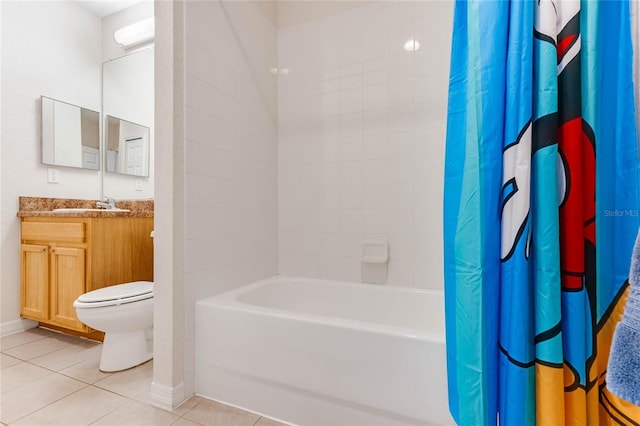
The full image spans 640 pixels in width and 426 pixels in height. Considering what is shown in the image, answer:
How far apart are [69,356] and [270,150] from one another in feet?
5.96

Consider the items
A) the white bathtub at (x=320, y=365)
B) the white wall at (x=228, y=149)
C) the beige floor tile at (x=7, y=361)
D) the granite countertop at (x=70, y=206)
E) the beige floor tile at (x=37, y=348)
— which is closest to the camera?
the white bathtub at (x=320, y=365)

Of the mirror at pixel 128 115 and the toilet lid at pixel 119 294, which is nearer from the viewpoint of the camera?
the toilet lid at pixel 119 294

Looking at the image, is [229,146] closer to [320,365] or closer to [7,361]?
[320,365]

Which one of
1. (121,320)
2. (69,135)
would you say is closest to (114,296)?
(121,320)

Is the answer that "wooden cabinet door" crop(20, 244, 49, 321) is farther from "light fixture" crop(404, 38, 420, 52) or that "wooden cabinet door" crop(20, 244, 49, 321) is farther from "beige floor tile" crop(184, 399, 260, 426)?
"light fixture" crop(404, 38, 420, 52)

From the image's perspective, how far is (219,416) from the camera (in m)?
1.33

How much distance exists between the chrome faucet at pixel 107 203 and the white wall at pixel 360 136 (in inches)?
60.1

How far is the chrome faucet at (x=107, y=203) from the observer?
99.5 inches

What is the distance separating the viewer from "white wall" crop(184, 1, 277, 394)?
148 cm

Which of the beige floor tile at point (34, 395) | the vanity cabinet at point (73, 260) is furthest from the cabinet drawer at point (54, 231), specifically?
the beige floor tile at point (34, 395)

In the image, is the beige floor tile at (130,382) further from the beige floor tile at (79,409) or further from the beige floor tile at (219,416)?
the beige floor tile at (219,416)

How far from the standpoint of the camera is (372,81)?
6.34ft

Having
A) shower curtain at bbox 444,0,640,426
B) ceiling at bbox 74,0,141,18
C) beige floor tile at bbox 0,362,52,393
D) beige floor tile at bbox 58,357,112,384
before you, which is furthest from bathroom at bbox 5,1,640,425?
beige floor tile at bbox 0,362,52,393

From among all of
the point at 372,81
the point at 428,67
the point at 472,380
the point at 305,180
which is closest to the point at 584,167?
the point at 472,380
